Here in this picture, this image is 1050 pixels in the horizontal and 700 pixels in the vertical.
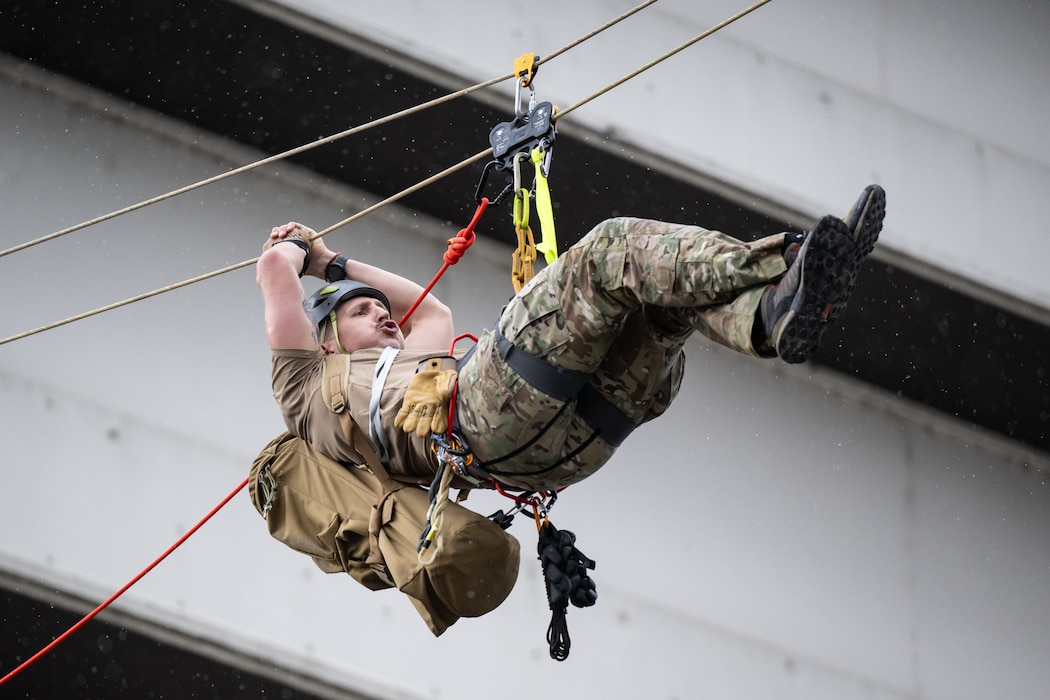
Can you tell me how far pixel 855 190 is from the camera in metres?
4.14

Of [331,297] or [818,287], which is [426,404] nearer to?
[331,297]

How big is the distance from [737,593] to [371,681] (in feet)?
3.59

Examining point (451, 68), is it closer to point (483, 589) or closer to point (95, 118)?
point (95, 118)

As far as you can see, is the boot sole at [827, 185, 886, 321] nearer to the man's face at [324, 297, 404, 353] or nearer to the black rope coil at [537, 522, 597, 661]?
the black rope coil at [537, 522, 597, 661]

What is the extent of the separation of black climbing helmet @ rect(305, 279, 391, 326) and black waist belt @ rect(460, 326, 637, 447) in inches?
20.8

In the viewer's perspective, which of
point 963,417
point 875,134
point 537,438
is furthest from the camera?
point 963,417

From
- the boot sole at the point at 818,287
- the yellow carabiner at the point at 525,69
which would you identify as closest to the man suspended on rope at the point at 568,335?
the boot sole at the point at 818,287

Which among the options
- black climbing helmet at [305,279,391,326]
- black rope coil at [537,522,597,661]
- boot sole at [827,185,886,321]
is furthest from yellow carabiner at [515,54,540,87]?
boot sole at [827,185,886,321]

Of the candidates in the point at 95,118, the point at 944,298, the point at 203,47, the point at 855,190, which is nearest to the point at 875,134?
the point at 855,190

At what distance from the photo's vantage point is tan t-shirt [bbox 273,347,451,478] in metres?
2.45

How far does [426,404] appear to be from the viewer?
233 cm

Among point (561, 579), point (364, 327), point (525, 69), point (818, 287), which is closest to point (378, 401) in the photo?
point (364, 327)

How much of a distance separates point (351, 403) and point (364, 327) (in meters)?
0.26

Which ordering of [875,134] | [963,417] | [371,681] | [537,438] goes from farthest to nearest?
[963,417] → [875,134] → [371,681] → [537,438]
